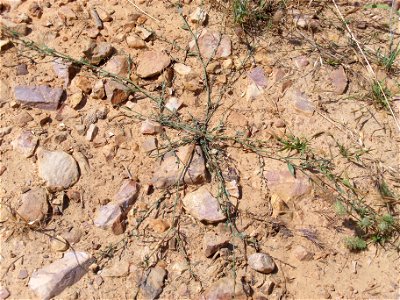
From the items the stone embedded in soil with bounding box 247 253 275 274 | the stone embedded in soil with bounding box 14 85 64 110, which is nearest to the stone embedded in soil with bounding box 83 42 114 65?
the stone embedded in soil with bounding box 14 85 64 110

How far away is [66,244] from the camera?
7.39 feet

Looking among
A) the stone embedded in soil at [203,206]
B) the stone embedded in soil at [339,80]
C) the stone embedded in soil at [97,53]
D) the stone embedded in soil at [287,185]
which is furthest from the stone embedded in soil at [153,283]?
the stone embedded in soil at [339,80]

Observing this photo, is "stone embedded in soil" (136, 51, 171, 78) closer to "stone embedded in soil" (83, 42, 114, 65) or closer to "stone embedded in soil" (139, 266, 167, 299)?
"stone embedded in soil" (83, 42, 114, 65)

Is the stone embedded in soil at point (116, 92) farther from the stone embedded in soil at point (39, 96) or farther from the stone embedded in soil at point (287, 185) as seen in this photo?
the stone embedded in soil at point (287, 185)

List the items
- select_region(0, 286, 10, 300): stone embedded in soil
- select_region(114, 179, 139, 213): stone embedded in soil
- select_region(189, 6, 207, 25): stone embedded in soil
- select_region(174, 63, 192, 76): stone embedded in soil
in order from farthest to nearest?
select_region(189, 6, 207, 25): stone embedded in soil < select_region(174, 63, 192, 76): stone embedded in soil < select_region(114, 179, 139, 213): stone embedded in soil < select_region(0, 286, 10, 300): stone embedded in soil

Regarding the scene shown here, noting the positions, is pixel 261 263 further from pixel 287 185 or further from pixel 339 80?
pixel 339 80

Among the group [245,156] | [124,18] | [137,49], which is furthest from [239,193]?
[124,18]

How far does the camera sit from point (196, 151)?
2.52 m

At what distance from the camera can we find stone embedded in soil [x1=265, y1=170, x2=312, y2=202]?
2484mm

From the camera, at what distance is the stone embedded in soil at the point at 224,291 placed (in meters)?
2.20

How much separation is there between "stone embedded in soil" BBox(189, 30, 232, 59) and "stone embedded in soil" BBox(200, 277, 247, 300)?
1.23m

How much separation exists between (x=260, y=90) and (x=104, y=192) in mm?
992

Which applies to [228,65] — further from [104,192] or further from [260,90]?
[104,192]

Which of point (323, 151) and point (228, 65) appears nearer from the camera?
point (323, 151)
